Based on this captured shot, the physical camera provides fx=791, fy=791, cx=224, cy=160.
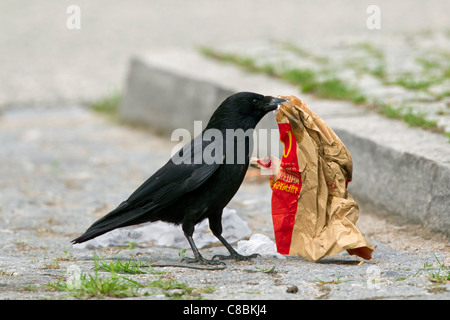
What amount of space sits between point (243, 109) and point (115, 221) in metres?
0.89

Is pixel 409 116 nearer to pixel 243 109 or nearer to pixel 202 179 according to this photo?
pixel 243 109

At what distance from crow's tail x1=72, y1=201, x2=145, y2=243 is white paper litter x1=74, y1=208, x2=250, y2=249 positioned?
0.64 meters

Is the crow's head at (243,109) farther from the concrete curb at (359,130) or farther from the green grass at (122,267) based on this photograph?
the concrete curb at (359,130)

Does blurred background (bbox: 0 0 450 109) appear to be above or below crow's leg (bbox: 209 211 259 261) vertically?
above

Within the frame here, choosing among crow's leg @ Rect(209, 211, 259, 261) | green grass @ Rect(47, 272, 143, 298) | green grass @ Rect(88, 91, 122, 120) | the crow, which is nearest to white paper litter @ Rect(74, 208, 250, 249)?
crow's leg @ Rect(209, 211, 259, 261)

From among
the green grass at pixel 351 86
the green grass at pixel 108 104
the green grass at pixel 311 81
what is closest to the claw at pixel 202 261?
the green grass at pixel 351 86

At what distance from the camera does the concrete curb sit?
470 centimetres

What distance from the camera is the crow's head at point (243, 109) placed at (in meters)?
4.13

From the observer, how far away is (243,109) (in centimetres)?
415

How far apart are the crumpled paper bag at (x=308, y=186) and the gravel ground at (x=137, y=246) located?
0.48 ft

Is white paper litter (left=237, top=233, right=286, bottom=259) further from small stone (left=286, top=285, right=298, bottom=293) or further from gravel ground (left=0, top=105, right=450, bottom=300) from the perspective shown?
small stone (left=286, top=285, right=298, bottom=293)

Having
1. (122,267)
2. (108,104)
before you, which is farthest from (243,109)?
(108,104)

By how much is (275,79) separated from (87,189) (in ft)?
7.77

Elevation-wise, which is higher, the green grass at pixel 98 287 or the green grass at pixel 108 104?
the green grass at pixel 108 104
